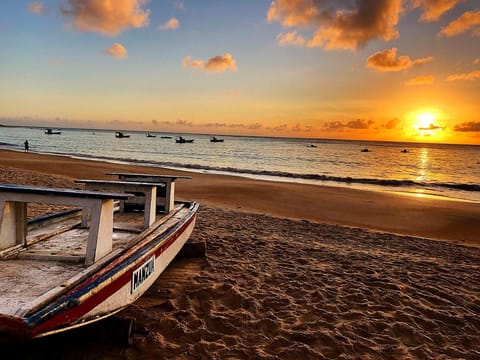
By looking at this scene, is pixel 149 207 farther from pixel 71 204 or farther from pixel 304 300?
pixel 304 300

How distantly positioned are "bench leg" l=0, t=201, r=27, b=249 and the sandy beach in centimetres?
118

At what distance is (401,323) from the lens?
16.1 feet

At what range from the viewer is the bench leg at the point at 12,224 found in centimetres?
395

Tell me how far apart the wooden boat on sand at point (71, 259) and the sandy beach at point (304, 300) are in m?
0.68

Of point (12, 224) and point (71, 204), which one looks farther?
point (12, 224)

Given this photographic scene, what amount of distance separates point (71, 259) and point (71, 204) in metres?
0.62

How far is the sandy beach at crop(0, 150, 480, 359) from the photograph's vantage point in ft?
13.7

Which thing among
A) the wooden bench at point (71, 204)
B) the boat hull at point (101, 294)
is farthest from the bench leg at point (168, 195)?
the wooden bench at point (71, 204)

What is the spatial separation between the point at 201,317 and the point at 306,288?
77.7 inches

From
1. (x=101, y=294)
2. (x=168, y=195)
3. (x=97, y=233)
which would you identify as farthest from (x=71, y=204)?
(x=168, y=195)

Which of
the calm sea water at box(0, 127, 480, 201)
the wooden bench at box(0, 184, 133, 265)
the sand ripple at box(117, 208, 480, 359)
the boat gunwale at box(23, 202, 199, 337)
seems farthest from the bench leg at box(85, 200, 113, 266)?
the calm sea water at box(0, 127, 480, 201)

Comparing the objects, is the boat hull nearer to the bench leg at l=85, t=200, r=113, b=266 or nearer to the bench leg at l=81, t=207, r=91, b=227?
the bench leg at l=85, t=200, r=113, b=266

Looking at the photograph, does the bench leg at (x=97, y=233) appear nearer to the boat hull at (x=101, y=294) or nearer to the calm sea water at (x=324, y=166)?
the boat hull at (x=101, y=294)

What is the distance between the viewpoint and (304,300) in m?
5.54
